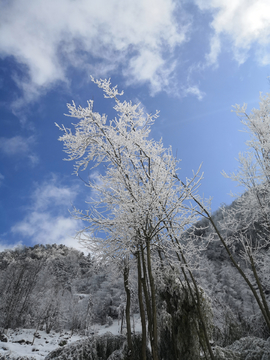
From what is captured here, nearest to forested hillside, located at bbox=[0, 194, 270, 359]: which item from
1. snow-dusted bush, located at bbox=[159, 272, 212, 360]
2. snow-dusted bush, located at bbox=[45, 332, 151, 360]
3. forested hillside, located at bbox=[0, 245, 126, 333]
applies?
forested hillside, located at bbox=[0, 245, 126, 333]

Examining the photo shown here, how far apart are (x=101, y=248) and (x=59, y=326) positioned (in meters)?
32.7

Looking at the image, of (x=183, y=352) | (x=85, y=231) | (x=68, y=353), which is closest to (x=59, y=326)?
(x=68, y=353)

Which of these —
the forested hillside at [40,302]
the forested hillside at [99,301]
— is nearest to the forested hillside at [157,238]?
the forested hillside at [99,301]

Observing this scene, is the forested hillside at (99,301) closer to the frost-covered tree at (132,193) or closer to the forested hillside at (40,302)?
the forested hillside at (40,302)

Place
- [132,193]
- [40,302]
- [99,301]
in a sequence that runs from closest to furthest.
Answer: [132,193], [40,302], [99,301]

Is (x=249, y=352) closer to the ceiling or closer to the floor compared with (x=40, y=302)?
closer to the floor

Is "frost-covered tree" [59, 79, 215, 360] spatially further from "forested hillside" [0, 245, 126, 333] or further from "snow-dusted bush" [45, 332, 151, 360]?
"forested hillside" [0, 245, 126, 333]

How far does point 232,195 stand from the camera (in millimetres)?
5875

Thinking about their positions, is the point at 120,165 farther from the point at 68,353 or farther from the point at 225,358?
the point at 68,353

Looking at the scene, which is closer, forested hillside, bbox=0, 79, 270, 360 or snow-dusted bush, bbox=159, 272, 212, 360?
forested hillside, bbox=0, 79, 270, 360

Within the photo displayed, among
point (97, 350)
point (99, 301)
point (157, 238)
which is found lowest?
point (97, 350)

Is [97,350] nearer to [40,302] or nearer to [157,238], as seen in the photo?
[157,238]

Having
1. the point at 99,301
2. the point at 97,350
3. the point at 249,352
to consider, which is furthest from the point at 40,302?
the point at 249,352

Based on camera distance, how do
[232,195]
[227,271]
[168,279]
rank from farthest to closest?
[227,271] → [232,195] → [168,279]
